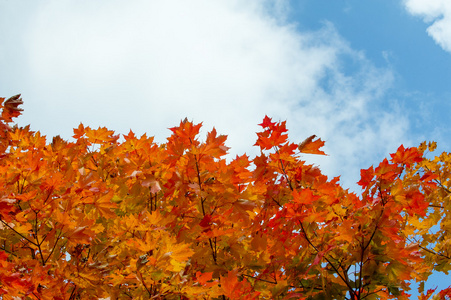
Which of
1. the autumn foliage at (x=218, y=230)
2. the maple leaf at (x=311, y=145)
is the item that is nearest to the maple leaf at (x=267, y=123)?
the autumn foliage at (x=218, y=230)

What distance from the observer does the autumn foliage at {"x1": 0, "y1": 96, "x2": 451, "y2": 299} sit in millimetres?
2393

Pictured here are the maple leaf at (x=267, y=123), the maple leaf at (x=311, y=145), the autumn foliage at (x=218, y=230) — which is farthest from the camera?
the maple leaf at (x=267, y=123)

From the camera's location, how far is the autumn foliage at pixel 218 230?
2393mm

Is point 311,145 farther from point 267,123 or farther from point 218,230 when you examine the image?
point 218,230

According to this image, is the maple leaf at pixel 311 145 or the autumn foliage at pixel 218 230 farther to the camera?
the maple leaf at pixel 311 145

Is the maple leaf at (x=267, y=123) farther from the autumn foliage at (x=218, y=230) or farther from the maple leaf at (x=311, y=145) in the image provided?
the maple leaf at (x=311, y=145)

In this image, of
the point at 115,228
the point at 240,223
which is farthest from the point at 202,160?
the point at 115,228

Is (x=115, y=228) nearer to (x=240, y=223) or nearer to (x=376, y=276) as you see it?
(x=240, y=223)

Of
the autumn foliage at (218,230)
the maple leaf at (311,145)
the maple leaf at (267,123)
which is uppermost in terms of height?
the maple leaf at (267,123)

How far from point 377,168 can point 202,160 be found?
1.25 metres

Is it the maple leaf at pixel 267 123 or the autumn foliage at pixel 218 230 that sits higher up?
the maple leaf at pixel 267 123

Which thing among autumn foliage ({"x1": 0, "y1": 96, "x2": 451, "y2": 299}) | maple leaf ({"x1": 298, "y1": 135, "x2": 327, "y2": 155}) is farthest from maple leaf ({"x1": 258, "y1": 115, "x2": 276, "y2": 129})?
maple leaf ({"x1": 298, "y1": 135, "x2": 327, "y2": 155})

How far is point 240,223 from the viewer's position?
3055mm

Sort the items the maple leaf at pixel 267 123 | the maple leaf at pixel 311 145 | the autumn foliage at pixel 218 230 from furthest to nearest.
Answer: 1. the maple leaf at pixel 267 123
2. the maple leaf at pixel 311 145
3. the autumn foliage at pixel 218 230
